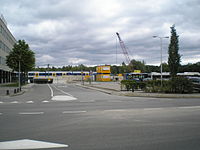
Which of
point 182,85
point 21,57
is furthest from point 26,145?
point 21,57

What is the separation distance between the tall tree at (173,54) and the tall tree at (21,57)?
48.5 m

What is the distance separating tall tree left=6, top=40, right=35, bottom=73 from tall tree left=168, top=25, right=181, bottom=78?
48489 mm

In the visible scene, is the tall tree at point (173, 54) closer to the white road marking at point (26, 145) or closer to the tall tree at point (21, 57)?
the tall tree at point (21, 57)

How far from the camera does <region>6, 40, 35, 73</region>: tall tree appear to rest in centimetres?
4412

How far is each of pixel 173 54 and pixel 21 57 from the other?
5286 centimetres

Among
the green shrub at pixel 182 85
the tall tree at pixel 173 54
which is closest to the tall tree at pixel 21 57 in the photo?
the green shrub at pixel 182 85

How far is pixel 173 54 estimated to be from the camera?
7562 cm

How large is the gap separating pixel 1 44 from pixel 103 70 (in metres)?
40.3

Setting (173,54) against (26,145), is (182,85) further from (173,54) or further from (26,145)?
(173,54)

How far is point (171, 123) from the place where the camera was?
8047mm

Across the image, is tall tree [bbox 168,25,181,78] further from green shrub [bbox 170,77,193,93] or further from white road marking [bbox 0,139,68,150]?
white road marking [bbox 0,139,68,150]

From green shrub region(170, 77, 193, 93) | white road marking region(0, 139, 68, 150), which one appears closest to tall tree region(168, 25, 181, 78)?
green shrub region(170, 77, 193, 93)

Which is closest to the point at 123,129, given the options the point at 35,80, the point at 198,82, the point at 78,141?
the point at 78,141

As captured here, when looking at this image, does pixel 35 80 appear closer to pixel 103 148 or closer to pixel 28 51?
pixel 28 51
